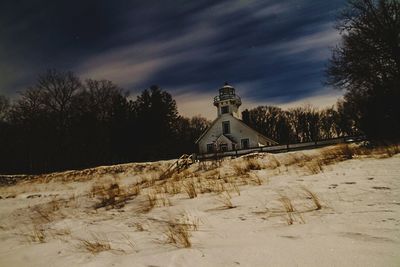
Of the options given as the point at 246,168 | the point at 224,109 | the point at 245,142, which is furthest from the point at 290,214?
the point at 224,109

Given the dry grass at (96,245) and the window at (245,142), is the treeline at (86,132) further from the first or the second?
the dry grass at (96,245)

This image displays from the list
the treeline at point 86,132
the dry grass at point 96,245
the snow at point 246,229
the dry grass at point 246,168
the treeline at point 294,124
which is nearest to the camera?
the snow at point 246,229

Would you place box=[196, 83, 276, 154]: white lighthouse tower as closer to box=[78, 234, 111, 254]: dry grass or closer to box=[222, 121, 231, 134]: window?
box=[222, 121, 231, 134]: window

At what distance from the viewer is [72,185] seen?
1833 cm

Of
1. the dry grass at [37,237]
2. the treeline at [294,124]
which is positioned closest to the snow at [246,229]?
the dry grass at [37,237]

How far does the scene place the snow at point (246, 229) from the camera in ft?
8.20

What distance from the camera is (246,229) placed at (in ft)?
11.3

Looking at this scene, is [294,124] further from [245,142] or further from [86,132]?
[86,132]

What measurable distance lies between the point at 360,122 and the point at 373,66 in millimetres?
5077

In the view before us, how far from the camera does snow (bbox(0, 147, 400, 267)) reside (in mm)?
2498

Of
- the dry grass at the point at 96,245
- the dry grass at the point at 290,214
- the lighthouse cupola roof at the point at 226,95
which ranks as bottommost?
the dry grass at the point at 96,245

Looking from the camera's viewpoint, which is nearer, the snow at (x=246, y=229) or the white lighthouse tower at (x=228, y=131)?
the snow at (x=246, y=229)

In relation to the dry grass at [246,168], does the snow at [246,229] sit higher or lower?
lower

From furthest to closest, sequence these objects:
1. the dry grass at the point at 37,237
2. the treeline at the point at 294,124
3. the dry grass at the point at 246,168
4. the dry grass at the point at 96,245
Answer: the treeline at the point at 294,124, the dry grass at the point at 246,168, the dry grass at the point at 37,237, the dry grass at the point at 96,245
